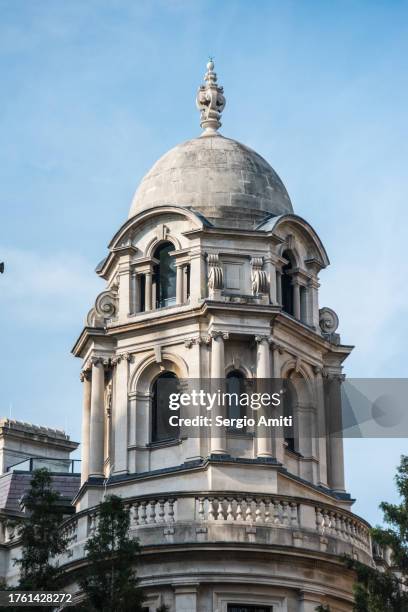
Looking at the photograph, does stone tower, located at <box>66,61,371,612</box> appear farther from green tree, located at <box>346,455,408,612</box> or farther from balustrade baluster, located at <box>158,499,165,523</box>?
green tree, located at <box>346,455,408,612</box>

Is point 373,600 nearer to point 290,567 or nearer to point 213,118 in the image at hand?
point 290,567

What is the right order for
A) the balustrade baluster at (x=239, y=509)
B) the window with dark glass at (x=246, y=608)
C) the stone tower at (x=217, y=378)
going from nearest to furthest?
the window with dark glass at (x=246, y=608) < the stone tower at (x=217, y=378) < the balustrade baluster at (x=239, y=509)

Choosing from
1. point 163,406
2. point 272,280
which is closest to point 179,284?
point 272,280

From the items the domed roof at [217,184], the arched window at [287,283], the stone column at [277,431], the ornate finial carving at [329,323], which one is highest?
the domed roof at [217,184]

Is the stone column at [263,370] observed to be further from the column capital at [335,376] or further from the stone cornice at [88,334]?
the stone cornice at [88,334]

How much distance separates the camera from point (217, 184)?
56.2 m

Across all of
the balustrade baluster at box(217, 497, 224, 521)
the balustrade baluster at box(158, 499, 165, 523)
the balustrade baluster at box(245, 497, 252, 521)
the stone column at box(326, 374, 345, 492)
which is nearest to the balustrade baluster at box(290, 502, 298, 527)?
the balustrade baluster at box(245, 497, 252, 521)

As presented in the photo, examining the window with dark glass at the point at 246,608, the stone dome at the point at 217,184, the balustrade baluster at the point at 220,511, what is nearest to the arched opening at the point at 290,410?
the stone dome at the point at 217,184

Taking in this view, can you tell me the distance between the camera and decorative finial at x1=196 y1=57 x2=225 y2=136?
59312 millimetres

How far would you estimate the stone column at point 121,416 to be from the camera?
5366 centimetres

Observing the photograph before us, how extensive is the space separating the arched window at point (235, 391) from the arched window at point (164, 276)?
3.09 m

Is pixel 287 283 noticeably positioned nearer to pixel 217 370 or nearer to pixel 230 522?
pixel 217 370

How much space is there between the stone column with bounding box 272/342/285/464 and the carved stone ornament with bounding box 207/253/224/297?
232 cm

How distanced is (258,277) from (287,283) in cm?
235
